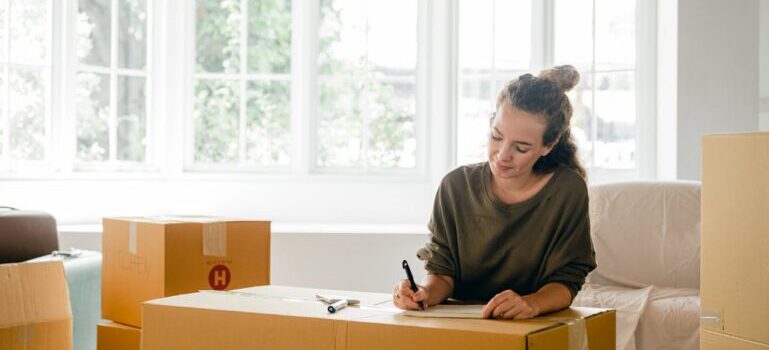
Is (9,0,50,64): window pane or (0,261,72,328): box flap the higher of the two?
(9,0,50,64): window pane

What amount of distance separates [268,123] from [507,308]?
10.3ft

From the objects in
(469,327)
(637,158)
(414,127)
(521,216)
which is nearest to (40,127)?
(414,127)

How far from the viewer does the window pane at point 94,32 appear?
4.23 m

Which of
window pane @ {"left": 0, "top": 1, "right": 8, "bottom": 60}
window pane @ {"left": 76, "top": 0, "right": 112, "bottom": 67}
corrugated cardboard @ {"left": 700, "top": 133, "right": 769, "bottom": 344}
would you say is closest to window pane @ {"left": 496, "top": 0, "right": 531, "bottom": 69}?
window pane @ {"left": 76, "top": 0, "right": 112, "bottom": 67}

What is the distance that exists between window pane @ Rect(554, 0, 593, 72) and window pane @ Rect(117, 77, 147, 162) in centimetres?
193

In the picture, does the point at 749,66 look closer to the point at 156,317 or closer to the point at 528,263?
the point at 528,263

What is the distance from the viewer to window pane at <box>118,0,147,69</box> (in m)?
4.33

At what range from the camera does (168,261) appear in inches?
97.3

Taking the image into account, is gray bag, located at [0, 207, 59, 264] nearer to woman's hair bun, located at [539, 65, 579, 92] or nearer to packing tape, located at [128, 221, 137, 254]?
packing tape, located at [128, 221, 137, 254]

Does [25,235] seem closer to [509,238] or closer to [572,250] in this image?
[509,238]

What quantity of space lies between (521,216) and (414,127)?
2.74 m

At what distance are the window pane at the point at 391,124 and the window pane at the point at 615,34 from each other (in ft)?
2.92

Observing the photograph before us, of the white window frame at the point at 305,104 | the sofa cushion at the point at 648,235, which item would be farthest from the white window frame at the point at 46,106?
the sofa cushion at the point at 648,235

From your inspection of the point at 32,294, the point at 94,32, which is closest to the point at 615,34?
the point at 94,32
